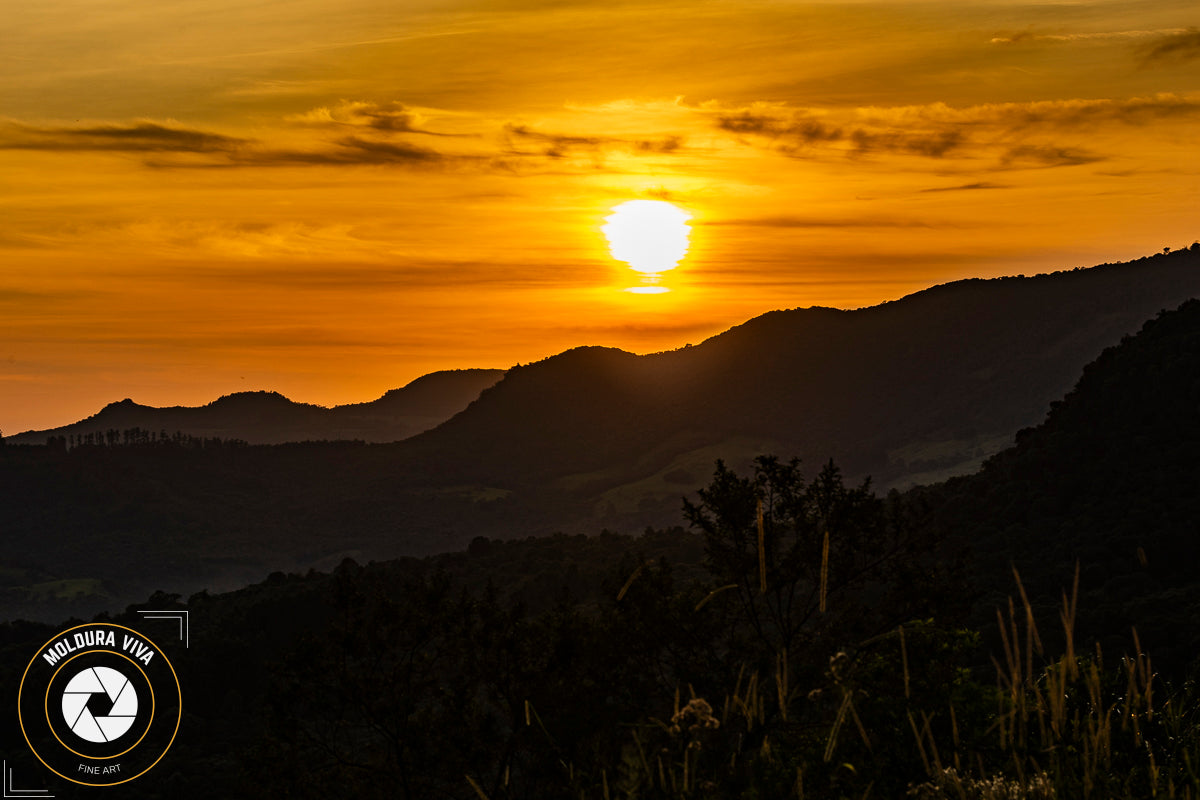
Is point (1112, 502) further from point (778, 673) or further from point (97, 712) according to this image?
point (778, 673)

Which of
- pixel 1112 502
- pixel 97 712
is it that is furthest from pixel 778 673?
pixel 1112 502

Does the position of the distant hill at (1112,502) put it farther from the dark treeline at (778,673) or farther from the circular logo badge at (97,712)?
the circular logo badge at (97,712)

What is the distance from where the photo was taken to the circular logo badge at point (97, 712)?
46438mm

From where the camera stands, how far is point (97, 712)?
47031 mm

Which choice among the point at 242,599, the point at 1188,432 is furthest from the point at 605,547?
the point at 1188,432

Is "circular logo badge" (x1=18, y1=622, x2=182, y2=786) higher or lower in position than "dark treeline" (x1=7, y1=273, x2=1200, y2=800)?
lower

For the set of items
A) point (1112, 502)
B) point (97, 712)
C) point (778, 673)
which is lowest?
point (97, 712)

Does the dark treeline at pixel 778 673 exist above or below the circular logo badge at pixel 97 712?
above

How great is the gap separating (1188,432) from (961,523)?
70.5ft

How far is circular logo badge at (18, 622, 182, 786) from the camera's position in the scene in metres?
46.4

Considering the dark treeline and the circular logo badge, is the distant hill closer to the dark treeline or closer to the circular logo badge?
the dark treeline

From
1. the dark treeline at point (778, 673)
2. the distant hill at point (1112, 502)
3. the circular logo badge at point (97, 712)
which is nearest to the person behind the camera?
the dark treeline at point (778, 673)

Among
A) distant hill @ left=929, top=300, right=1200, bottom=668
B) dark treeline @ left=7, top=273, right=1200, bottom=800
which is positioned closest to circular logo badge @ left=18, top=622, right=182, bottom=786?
dark treeline @ left=7, top=273, right=1200, bottom=800

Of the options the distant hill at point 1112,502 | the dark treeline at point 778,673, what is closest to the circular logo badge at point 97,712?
the dark treeline at point 778,673
